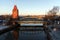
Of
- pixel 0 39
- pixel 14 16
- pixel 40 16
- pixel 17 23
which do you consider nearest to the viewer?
pixel 0 39

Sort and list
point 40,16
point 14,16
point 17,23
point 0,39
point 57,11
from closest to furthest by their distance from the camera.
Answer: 1. point 0,39
2. point 17,23
3. point 14,16
4. point 57,11
5. point 40,16

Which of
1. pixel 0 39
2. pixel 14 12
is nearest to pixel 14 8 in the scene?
pixel 14 12

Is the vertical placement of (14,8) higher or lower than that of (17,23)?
higher

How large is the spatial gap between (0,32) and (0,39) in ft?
24.9

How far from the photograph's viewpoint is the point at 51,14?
11500 cm

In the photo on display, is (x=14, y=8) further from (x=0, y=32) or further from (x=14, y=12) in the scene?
(x=0, y=32)

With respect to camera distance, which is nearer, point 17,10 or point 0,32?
point 0,32

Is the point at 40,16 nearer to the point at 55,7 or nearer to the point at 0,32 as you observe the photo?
the point at 55,7

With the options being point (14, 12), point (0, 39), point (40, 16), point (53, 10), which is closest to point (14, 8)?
point (14, 12)

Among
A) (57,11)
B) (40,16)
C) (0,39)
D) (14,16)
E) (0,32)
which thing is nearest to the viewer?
(0,39)

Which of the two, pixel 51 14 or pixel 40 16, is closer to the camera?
pixel 51 14

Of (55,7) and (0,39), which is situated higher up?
(55,7)

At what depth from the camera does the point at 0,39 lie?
105ft

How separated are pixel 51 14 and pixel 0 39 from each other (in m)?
85.3
